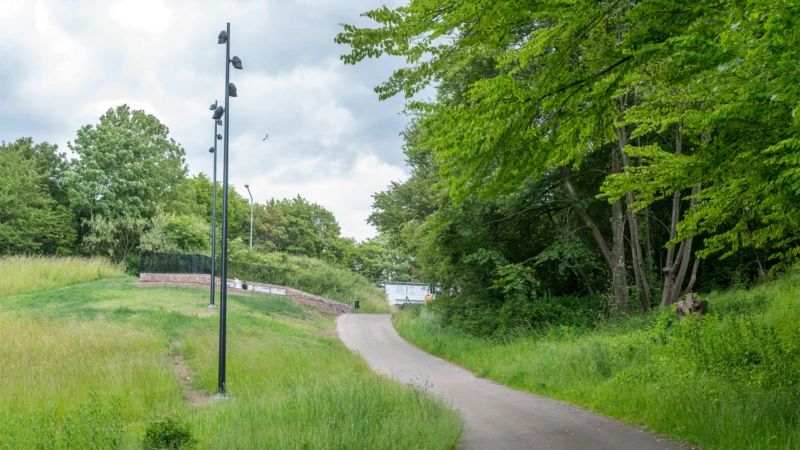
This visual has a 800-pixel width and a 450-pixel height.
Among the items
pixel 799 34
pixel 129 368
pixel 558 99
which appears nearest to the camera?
pixel 799 34

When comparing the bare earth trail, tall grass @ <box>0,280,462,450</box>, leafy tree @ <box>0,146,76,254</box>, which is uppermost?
leafy tree @ <box>0,146,76,254</box>

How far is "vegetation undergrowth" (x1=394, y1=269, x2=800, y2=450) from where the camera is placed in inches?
248

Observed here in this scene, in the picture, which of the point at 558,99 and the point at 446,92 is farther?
the point at 446,92

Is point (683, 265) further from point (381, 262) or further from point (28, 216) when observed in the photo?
point (381, 262)

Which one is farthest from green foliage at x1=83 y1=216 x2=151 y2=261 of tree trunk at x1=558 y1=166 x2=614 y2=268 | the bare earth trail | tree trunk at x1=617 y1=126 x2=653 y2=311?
tree trunk at x1=617 y1=126 x2=653 y2=311

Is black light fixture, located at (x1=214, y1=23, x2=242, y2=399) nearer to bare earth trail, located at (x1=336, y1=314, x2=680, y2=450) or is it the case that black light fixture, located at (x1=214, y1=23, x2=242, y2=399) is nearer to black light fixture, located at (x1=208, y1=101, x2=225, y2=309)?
black light fixture, located at (x1=208, y1=101, x2=225, y2=309)

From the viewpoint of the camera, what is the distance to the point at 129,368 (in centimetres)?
1241

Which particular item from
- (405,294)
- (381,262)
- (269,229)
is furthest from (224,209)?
(269,229)

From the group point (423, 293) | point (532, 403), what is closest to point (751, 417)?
point (532, 403)

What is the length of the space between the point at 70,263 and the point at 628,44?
3818cm

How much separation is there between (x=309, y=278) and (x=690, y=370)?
3699 cm

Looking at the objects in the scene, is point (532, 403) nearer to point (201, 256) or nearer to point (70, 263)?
point (201, 256)

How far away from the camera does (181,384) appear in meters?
12.6

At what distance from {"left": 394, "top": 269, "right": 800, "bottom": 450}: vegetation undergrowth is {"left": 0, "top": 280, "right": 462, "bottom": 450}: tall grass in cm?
289
